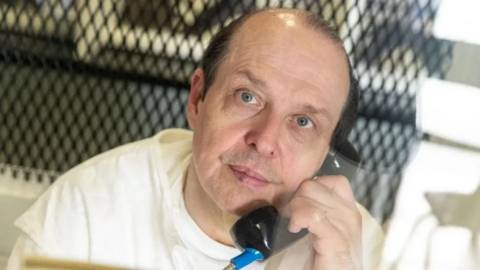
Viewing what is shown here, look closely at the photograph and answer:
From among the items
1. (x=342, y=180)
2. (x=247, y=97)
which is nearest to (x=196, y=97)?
(x=247, y=97)

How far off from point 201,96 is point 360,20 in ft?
0.82

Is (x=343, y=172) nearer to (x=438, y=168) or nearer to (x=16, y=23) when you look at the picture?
(x=438, y=168)

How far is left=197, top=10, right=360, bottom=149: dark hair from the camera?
25.8 inches

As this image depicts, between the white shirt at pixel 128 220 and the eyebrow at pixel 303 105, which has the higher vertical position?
the eyebrow at pixel 303 105

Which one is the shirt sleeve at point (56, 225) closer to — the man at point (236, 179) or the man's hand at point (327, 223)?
the man at point (236, 179)

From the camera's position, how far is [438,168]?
0.59m

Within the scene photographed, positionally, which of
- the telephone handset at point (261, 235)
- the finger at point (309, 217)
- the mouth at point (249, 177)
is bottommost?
the telephone handset at point (261, 235)

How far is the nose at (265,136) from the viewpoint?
1.95 ft

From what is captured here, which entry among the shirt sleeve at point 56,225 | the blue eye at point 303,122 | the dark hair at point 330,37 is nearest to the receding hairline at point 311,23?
the dark hair at point 330,37

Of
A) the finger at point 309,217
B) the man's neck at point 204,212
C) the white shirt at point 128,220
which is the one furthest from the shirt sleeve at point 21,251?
the finger at point 309,217

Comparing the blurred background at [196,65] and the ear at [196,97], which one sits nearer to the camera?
the blurred background at [196,65]

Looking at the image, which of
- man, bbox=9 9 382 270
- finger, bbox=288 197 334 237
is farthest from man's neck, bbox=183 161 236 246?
finger, bbox=288 197 334 237

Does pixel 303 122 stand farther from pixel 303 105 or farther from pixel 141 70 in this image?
pixel 141 70

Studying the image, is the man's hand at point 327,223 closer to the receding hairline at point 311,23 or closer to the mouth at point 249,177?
the mouth at point 249,177
